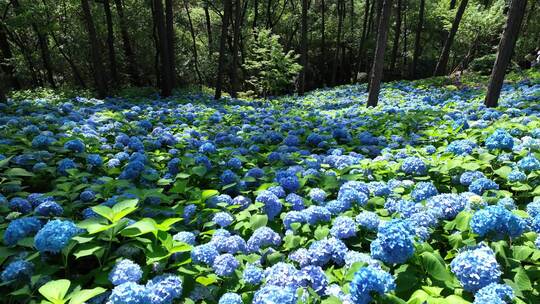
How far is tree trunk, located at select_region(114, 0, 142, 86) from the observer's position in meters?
19.5

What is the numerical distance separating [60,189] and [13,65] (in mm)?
20901

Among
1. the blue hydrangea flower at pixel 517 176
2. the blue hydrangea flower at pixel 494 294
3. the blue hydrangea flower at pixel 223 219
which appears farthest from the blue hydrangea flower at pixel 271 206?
the blue hydrangea flower at pixel 517 176

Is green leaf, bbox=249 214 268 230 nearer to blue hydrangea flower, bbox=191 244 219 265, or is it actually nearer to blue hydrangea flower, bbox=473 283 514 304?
blue hydrangea flower, bbox=191 244 219 265

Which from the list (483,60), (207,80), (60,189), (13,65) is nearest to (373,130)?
Result: (60,189)

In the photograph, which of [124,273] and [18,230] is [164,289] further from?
[18,230]

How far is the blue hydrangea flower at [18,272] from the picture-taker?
2.06 m

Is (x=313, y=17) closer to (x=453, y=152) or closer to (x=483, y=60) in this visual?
(x=483, y=60)

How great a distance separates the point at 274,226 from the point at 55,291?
5.16 feet

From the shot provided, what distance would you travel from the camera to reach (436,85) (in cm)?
1487

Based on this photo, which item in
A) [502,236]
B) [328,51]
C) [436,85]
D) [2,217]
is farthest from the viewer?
[328,51]

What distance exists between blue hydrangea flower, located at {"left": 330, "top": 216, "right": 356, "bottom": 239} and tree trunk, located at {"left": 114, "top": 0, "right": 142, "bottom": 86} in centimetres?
2024

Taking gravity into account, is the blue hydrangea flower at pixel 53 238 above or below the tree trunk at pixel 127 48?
below

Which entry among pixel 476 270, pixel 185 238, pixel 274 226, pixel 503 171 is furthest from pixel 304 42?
pixel 476 270

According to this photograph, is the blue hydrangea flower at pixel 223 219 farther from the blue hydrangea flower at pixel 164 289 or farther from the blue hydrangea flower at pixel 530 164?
the blue hydrangea flower at pixel 530 164
